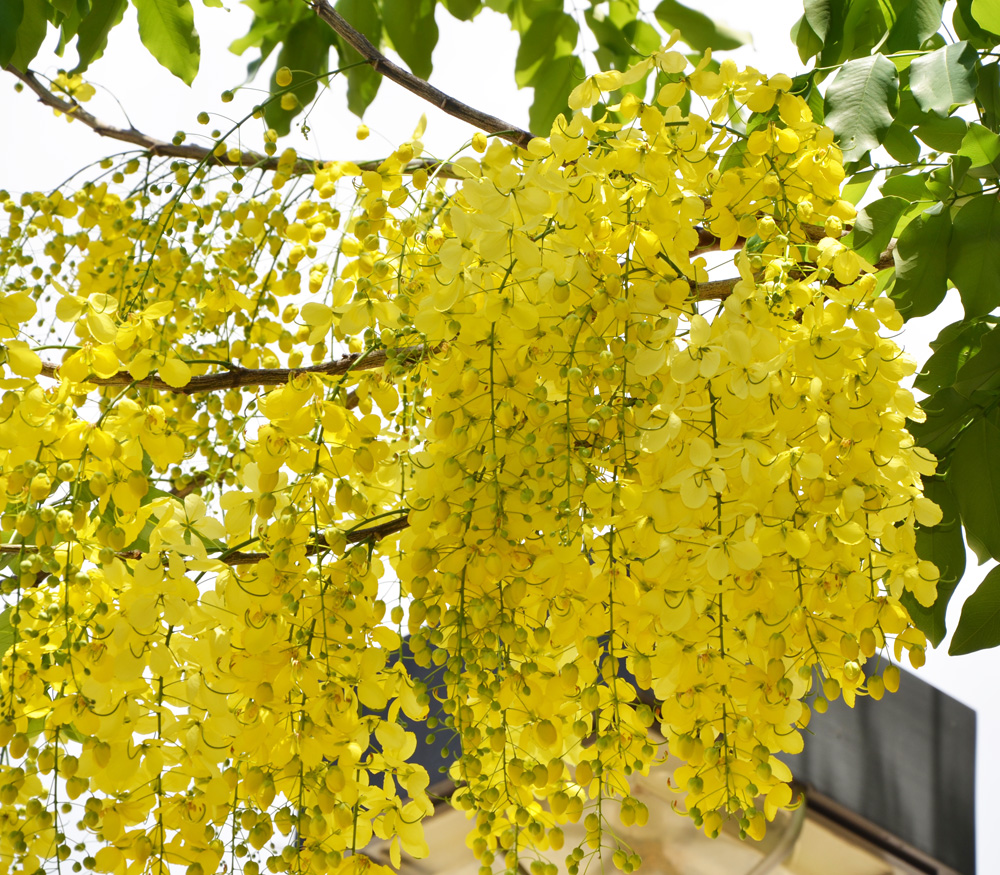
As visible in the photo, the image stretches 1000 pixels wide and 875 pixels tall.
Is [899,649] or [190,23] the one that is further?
[190,23]

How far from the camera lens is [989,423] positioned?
0.65 metres

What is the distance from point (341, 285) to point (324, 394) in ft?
0.28

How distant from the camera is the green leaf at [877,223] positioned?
637 mm

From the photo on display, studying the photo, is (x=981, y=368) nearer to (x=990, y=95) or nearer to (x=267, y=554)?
(x=990, y=95)

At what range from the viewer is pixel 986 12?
660mm

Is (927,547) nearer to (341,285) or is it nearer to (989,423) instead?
(989,423)

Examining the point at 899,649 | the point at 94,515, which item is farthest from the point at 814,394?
the point at 94,515

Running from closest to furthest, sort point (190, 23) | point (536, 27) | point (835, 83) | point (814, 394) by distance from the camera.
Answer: point (814, 394) < point (835, 83) < point (190, 23) < point (536, 27)

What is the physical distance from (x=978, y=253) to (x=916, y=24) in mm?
204

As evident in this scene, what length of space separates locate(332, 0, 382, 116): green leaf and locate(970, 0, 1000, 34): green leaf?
2.11 feet

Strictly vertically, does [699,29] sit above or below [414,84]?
above

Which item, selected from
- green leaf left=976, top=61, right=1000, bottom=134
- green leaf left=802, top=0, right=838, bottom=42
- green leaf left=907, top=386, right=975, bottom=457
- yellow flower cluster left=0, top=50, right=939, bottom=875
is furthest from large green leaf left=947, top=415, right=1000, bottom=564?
green leaf left=802, top=0, right=838, bottom=42

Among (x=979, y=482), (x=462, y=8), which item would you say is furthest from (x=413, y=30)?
(x=979, y=482)

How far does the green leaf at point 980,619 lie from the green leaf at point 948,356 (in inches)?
5.5
